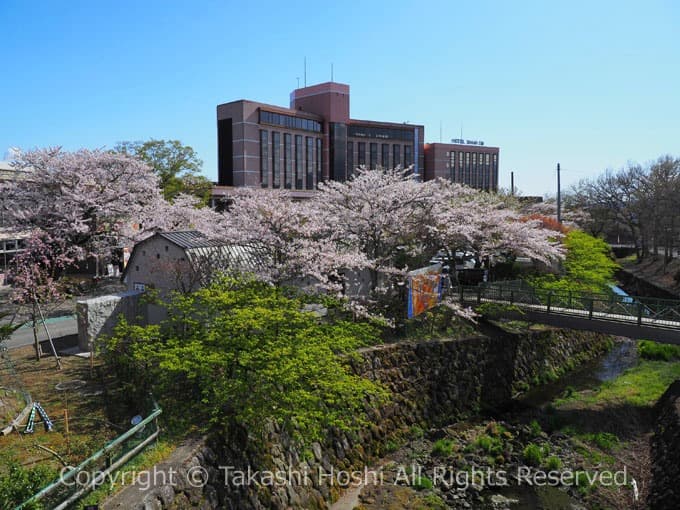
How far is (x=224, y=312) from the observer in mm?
12984

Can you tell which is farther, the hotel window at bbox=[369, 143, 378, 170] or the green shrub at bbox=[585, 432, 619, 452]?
the hotel window at bbox=[369, 143, 378, 170]

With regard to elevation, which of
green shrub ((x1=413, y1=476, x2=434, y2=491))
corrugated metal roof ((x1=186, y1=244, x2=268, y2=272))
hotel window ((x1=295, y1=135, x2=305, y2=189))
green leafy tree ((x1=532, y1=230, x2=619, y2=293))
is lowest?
green shrub ((x1=413, y1=476, x2=434, y2=491))

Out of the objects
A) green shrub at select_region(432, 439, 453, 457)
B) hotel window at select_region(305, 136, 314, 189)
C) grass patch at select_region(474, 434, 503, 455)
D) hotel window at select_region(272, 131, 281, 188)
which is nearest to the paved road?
green shrub at select_region(432, 439, 453, 457)

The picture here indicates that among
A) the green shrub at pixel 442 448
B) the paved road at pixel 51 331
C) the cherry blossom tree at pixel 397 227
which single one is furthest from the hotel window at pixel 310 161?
the green shrub at pixel 442 448

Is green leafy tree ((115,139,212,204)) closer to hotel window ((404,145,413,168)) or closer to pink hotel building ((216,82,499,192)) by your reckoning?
pink hotel building ((216,82,499,192))

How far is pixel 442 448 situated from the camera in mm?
15688

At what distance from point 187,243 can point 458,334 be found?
39.6ft

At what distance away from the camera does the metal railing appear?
19047 millimetres

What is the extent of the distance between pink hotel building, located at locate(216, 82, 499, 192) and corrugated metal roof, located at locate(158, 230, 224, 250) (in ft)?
135

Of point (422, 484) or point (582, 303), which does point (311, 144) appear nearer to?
point (582, 303)

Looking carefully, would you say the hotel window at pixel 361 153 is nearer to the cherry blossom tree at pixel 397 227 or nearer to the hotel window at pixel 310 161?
the hotel window at pixel 310 161

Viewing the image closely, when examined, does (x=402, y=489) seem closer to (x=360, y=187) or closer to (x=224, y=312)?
(x=224, y=312)

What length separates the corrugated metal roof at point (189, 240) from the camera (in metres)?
18.1

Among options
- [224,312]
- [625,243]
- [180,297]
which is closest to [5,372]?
[180,297]
